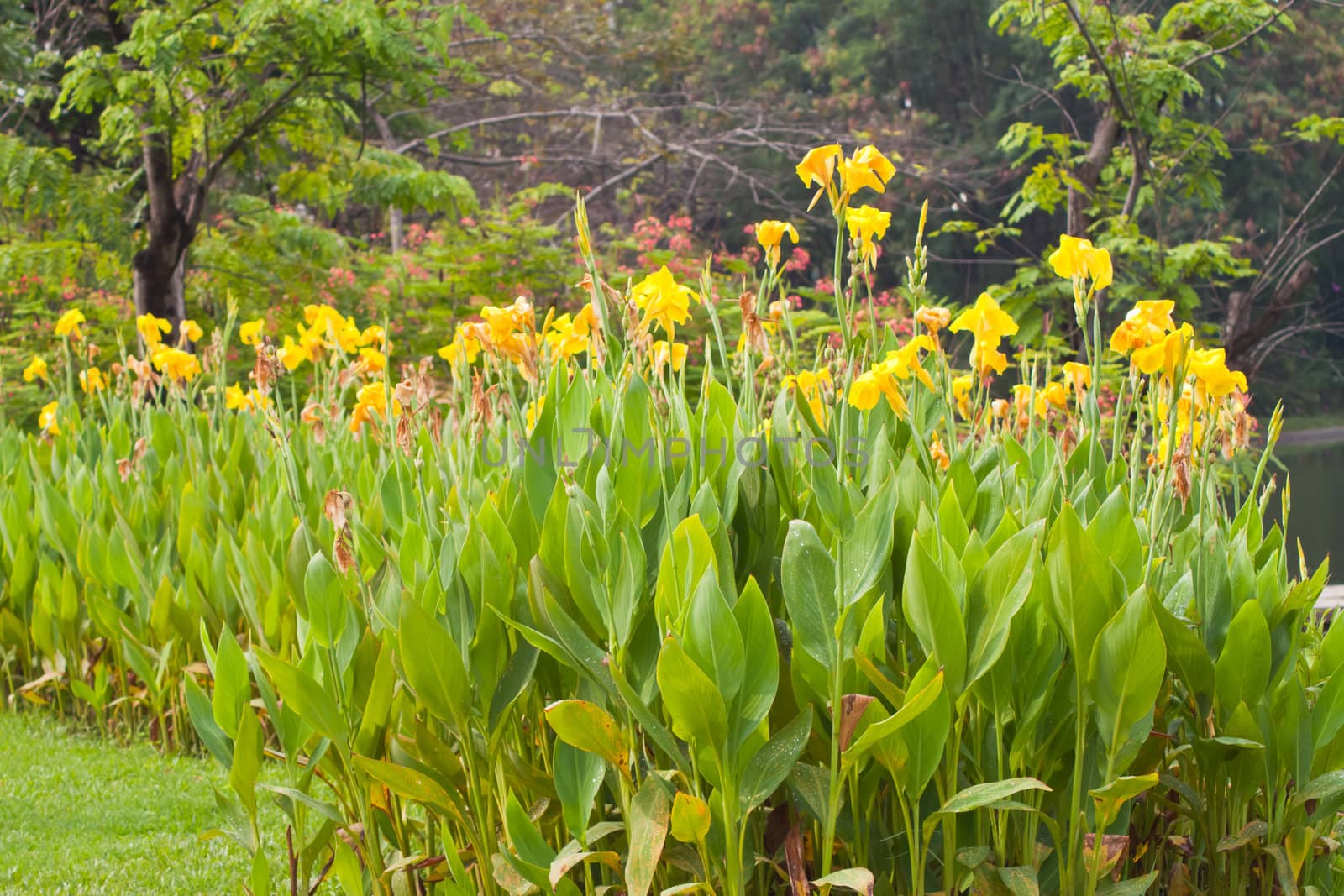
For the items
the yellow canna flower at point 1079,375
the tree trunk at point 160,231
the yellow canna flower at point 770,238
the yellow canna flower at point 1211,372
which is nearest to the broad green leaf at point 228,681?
the yellow canna flower at point 770,238

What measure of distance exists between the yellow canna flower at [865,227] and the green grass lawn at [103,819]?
A: 5.75ft

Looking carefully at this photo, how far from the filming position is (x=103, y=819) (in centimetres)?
288

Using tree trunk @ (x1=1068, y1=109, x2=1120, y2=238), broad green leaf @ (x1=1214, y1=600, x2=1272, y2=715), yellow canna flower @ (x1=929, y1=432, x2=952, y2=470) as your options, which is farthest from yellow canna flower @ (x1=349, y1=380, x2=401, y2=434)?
tree trunk @ (x1=1068, y1=109, x2=1120, y2=238)

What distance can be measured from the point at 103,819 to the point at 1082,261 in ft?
8.35

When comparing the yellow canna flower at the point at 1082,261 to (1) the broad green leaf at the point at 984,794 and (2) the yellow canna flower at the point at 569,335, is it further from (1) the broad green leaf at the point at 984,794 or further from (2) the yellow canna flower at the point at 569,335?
(2) the yellow canna flower at the point at 569,335

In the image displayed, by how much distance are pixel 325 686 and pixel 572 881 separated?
502 millimetres

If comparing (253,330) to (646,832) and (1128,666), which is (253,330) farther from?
(1128,666)

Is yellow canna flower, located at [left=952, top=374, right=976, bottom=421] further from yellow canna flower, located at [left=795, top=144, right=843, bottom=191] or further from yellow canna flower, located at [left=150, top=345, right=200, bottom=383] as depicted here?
yellow canna flower, located at [left=150, top=345, right=200, bottom=383]

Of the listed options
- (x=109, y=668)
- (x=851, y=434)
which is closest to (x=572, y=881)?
(x=851, y=434)

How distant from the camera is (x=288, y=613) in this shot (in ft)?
8.16

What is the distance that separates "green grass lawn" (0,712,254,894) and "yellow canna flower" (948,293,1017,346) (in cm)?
180

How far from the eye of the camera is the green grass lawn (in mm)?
2537

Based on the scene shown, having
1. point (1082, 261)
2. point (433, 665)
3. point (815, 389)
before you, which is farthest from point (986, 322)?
point (433, 665)

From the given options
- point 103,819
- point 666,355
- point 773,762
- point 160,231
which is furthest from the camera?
point 160,231
